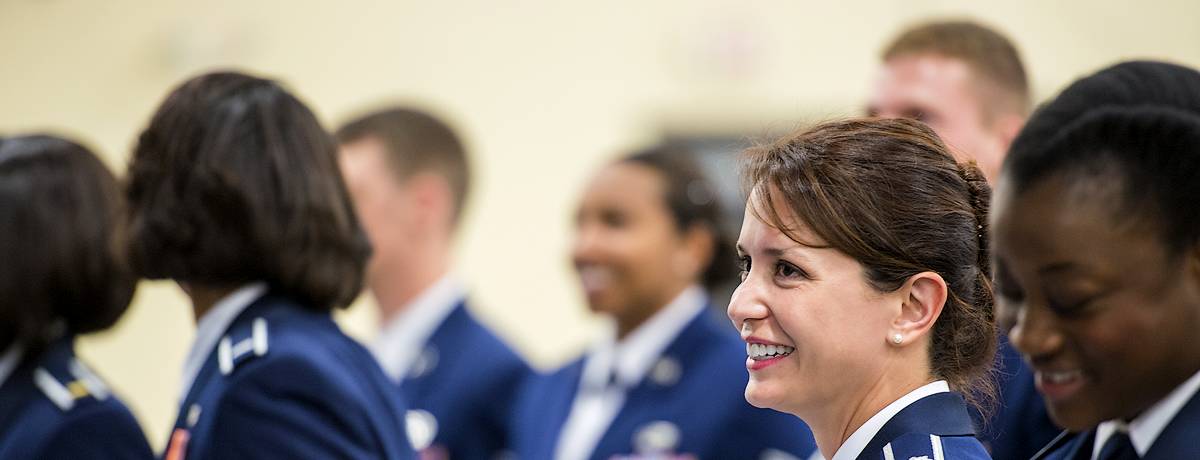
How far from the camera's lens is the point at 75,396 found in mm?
2229

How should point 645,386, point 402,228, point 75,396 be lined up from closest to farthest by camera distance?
1. point 75,396
2. point 645,386
3. point 402,228

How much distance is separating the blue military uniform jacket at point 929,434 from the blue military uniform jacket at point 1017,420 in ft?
1.25

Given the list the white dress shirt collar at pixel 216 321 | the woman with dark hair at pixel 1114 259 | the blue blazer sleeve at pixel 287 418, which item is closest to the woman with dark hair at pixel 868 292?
the woman with dark hair at pixel 1114 259

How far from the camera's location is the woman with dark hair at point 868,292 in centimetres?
161

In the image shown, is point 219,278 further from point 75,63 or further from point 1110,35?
point 1110,35

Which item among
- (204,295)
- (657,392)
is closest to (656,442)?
(657,392)

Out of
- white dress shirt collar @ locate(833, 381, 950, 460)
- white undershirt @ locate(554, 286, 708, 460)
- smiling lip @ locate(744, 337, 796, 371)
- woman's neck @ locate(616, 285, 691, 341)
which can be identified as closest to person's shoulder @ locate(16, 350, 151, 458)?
smiling lip @ locate(744, 337, 796, 371)

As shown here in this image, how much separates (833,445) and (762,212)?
30cm

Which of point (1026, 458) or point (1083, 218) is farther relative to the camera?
point (1026, 458)

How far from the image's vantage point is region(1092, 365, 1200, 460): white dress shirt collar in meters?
1.44

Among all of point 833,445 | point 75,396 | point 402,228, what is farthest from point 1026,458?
point 402,228

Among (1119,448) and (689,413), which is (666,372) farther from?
(1119,448)

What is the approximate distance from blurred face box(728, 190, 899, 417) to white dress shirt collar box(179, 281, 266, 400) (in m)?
0.79

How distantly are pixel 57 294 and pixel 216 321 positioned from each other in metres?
0.48
